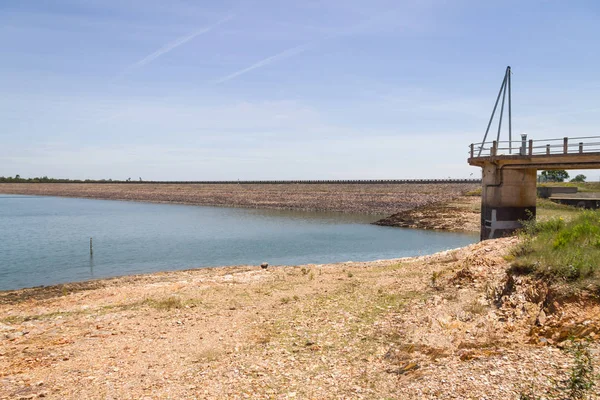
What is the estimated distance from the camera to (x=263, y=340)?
34.2 feet

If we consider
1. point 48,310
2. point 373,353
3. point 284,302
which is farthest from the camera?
point 48,310

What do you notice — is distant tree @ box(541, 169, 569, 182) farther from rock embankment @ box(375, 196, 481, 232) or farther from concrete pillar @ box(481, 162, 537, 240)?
concrete pillar @ box(481, 162, 537, 240)

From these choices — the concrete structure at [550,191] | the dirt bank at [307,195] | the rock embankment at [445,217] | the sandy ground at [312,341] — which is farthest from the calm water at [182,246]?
the dirt bank at [307,195]

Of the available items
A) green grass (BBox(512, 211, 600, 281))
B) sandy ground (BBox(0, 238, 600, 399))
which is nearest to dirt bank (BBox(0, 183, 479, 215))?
green grass (BBox(512, 211, 600, 281))

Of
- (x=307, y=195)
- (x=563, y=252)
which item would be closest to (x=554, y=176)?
(x=307, y=195)

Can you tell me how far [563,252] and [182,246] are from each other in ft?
94.0

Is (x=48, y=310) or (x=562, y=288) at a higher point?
(x=562, y=288)

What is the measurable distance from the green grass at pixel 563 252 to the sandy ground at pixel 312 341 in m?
0.59

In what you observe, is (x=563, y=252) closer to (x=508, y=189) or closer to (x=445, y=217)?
(x=508, y=189)

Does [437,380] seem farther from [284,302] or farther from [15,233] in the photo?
[15,233]

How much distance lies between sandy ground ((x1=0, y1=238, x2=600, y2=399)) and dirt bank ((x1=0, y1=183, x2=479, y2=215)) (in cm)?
4822

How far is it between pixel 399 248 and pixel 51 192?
13823 centimetres

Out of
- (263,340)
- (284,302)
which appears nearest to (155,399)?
(263,340)

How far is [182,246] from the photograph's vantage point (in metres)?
34.6
